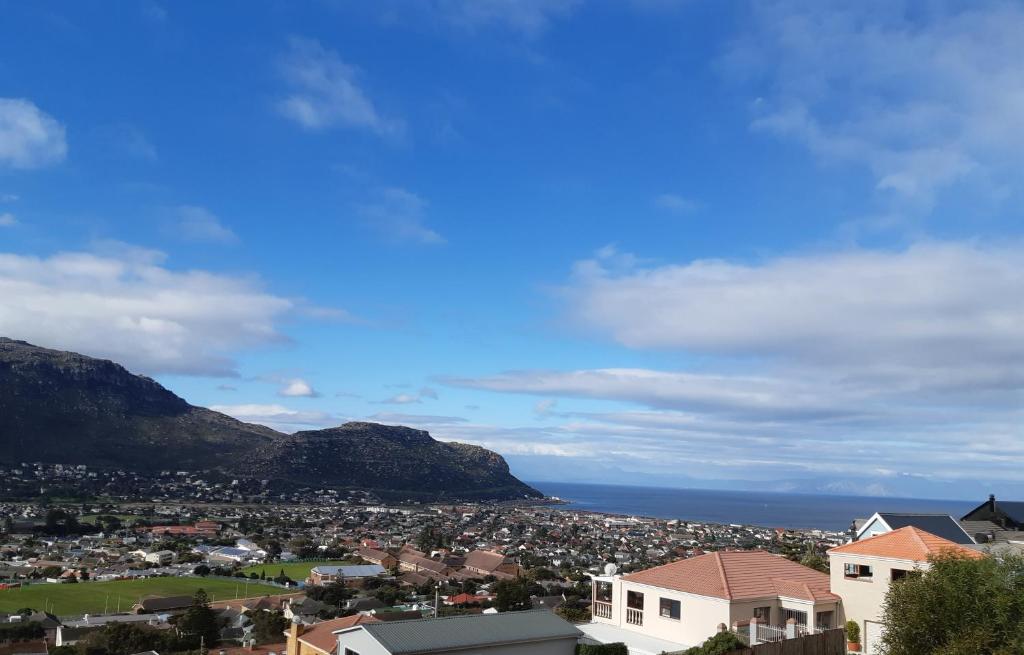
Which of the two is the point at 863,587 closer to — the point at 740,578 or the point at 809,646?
the point at 740,578

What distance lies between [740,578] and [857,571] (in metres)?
3.02

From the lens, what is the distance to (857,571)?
65.5 feet

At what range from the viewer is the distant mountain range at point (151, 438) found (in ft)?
449

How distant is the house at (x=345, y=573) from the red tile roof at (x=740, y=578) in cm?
4450

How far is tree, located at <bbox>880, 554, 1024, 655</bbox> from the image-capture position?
13039 millimetres

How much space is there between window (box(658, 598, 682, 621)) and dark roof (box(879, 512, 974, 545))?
7543mm

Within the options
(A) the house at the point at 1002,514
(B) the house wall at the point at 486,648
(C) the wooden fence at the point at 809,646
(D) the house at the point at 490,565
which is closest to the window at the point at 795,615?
(C) the wooden fence at the point at 809,646

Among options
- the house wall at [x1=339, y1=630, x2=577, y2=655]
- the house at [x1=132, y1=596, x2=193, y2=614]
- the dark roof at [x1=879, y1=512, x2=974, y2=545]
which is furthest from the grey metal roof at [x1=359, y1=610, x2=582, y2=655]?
the house at [x1=132, y1=596, x2=193, y2=614]

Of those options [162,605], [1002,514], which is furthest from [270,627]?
[1002,514]

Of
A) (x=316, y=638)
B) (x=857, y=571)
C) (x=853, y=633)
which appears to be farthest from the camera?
(x=316, y=638)

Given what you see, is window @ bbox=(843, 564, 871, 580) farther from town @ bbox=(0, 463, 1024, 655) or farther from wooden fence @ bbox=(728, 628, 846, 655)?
wooden fence @ bbox=(728, 628, 846, 655)

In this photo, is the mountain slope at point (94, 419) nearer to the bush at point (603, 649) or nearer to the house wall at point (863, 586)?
the bush at point (603, 649)

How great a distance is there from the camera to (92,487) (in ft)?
421

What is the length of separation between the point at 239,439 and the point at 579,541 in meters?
108
